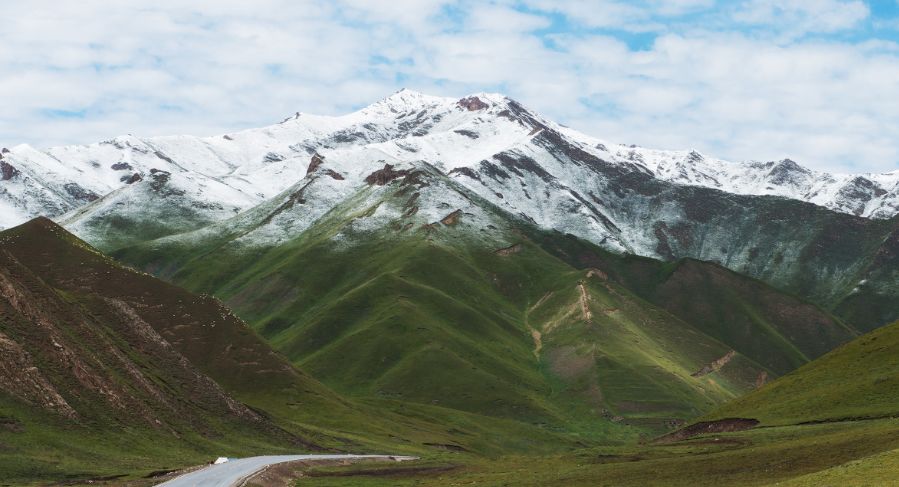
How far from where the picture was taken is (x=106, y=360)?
12725cm

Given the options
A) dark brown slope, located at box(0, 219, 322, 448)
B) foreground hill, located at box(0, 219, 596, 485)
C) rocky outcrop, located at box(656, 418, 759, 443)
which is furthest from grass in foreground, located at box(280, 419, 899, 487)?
dark brown slope, located at box(0, 219, 322, 448)

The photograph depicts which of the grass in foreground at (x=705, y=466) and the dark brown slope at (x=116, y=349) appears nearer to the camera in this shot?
the grass in foreground at (x=705, y=466)

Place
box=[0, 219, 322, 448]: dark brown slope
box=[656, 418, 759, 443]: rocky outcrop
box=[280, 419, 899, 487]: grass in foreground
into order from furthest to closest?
1. box=[656, 418, 759, 443]: rocky outcrop
2. box=[0, 219, 322, 448]: dark brown slope
3. box=[280, 419, 899, 487]: grass in foreground

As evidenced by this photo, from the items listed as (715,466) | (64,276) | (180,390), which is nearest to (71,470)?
(180,390)

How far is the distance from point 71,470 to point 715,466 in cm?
5945

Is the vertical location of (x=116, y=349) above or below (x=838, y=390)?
above

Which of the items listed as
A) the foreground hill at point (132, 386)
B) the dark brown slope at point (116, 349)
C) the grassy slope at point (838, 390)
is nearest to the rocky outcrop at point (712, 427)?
the grassy slope at point (838, 390)

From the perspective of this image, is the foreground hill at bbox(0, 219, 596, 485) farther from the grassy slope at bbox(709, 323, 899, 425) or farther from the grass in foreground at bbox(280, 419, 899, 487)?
the grassy slope at bbox(709, 323, 899, 425)

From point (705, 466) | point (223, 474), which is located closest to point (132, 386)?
point (223, 474)

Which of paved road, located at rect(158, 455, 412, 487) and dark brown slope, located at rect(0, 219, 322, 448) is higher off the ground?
dark brown slope, located at rect(0, 219, 322, 448)

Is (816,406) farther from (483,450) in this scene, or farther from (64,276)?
(64,276)

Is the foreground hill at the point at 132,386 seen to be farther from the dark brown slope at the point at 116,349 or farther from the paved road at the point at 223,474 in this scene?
the paved road at the point at 223,474

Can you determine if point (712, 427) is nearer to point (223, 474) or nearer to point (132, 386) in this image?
point (223, 474)

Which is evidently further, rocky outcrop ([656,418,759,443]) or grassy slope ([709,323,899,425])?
rocky outcrop ([656,418,759,443])
